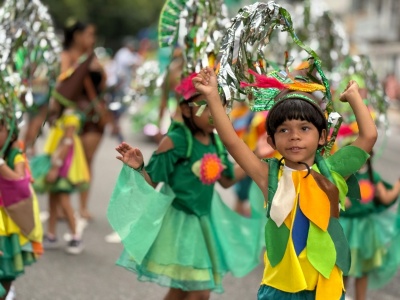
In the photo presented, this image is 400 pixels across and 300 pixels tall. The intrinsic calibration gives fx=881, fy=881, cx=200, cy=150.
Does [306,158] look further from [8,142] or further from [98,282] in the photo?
[98,282]

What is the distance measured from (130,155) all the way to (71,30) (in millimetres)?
4183

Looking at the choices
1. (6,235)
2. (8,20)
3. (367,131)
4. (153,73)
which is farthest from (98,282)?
(367,131)

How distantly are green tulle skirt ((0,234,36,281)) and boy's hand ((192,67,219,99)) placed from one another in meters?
1.78

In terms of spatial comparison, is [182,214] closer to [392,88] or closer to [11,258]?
[11,258]

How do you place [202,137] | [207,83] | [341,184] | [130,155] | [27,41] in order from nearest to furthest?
[207,83] → [341,184] → [130,155] → [202,137] → [27,41]

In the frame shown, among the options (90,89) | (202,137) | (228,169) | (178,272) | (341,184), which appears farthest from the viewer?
(90,89)

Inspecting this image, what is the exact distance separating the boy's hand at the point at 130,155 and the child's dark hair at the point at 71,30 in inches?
161

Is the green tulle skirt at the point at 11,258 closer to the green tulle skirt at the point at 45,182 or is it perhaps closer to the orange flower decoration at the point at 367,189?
the orange flower decoration at the point at 367,189

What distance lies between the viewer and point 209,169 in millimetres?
4906

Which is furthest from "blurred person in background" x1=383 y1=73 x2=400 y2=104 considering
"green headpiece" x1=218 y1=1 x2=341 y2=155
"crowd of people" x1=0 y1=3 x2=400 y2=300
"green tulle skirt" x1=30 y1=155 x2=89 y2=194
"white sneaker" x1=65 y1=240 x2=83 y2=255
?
"green headpiece" x1=218 y1=1 x2=341 y2=155

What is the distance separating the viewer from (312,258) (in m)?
3.71

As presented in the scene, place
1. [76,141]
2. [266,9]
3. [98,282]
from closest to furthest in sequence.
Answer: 1. [266,9]
2. [98,282]
3. [76,141]

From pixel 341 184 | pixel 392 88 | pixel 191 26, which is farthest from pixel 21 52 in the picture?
pixel 392 88

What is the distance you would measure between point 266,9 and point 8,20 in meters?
2.23
